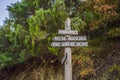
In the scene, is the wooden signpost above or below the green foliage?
A: above

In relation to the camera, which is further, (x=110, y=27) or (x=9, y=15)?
(x=9, y=15)

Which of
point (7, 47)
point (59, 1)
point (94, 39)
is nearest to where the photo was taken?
point (59, 1)

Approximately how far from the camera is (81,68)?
999cm

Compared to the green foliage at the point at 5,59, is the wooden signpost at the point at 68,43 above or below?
above

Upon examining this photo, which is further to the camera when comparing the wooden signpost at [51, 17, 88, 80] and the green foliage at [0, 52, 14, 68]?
the green foliage at [0, 52, 14, 68]

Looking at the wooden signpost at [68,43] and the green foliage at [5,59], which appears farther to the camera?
the green foliage at [5,59]

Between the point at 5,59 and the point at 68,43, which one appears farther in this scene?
the point at 5,59

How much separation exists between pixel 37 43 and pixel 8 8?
2039 millimetres

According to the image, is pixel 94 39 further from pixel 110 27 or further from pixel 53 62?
pixel 53 62

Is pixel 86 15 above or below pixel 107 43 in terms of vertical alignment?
above

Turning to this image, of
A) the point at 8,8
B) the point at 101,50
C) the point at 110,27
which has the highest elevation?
the point at 8,8

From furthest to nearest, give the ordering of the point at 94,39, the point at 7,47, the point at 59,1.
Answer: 1. the point at 7,47
2. the point at 94,39
3. the point at 59,1

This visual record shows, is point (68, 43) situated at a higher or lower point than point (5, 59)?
higher

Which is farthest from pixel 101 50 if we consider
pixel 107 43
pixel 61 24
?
pixel 61 24
